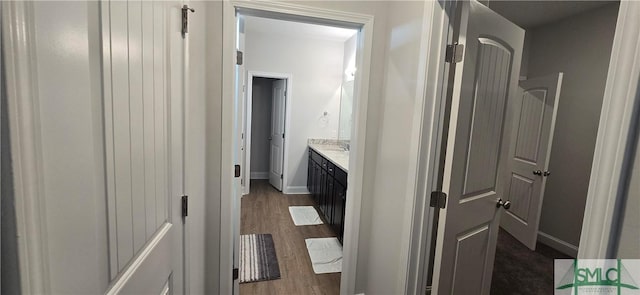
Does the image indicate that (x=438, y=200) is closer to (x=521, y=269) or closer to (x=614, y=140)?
(x=614, y=140)

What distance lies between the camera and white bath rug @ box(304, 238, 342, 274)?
2.49 m

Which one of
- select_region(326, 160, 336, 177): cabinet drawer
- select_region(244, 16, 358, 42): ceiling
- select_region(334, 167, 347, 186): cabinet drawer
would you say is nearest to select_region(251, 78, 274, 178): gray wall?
select_region(244, 16, 358, 42): ceiling

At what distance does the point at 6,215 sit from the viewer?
0.37 metres

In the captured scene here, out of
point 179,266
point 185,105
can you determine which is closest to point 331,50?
point 185,105

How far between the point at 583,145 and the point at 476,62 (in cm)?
259

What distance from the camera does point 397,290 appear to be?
153 cm

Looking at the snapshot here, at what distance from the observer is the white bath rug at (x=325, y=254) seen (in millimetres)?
2494

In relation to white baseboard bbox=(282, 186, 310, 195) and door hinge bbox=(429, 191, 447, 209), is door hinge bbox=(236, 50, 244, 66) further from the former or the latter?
white baseboard bbox=(282, 186, 310, 195)

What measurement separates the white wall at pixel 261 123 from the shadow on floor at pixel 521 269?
4.15 metres

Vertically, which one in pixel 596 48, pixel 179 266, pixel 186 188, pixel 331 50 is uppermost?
pixel 331 50

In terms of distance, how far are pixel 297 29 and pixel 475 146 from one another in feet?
11.4

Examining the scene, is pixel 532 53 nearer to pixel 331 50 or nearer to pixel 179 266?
pixel 331 50

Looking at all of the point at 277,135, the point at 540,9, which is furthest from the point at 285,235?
the point at 540,9

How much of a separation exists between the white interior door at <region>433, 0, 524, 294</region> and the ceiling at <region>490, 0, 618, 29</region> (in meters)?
1.68
